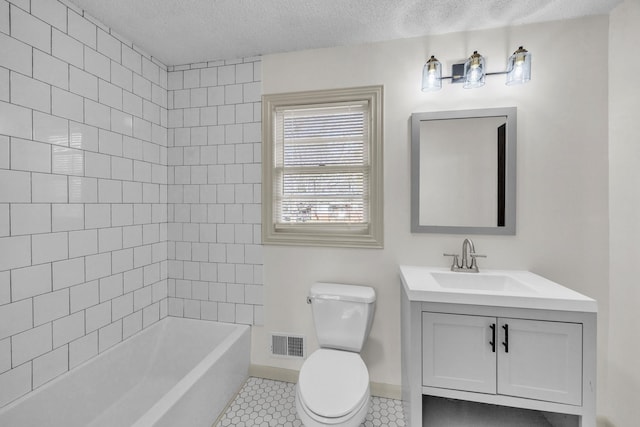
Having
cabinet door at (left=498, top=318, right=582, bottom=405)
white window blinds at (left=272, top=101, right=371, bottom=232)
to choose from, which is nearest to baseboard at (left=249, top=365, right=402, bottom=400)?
cabinet door at (left=498, top=318, right=582, bottom=405)

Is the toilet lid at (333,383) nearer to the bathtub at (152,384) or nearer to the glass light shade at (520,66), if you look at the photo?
the bathtub at (152,384)

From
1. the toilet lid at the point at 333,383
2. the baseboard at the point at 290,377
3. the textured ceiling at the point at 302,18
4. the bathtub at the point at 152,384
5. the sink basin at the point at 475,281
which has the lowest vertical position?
the baseboard at the point at 290,377

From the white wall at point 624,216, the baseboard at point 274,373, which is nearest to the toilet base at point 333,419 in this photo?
the baseboard at point 274,373

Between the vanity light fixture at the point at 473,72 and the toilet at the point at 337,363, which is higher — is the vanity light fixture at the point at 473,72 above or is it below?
above

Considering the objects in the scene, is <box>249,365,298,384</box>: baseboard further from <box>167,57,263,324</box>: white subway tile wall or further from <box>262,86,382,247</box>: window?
<box>262,86,382,247</box>: window

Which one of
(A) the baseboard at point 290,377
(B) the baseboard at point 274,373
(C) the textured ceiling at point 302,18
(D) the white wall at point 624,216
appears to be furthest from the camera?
(B) the baseboard at point 274,373

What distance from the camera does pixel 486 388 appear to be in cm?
140

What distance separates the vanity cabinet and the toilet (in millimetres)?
369

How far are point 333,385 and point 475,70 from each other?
75.3 inches

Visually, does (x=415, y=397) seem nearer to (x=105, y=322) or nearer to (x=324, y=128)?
(x=324, y=128)

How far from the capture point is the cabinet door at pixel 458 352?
1.40m

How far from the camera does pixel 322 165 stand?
2111mm

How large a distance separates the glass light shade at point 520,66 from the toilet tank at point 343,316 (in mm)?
1527

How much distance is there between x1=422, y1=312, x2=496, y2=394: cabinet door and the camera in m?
1.40
